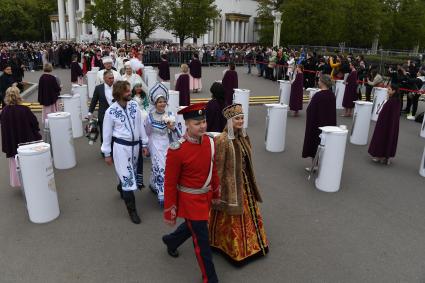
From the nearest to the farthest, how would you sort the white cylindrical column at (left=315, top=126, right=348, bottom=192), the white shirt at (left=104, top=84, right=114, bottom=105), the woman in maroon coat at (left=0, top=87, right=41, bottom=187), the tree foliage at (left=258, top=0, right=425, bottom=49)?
the woman in maroon coat at (left=0, top=87, right=41, bottom=187), the white cylindrical column at (left=315, top=126, right=348, bottom=192), the white shirt at (left=104, top=84, right=114, bottom=105), the tree foliage at (left=258, top=0, right=425, bottom=49)

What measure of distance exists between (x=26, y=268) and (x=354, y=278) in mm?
3744

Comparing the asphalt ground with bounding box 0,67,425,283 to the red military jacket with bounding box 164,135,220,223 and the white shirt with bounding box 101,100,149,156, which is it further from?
the white shirt with bounding box 101,100,149,156

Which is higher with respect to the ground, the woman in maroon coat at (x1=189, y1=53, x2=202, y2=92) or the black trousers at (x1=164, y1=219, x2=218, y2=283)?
the woman in maroon coat at (x1=189, y1=53, x2=202, y2=92)

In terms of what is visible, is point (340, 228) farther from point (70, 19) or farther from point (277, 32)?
point (70, 19)

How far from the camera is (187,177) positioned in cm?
359

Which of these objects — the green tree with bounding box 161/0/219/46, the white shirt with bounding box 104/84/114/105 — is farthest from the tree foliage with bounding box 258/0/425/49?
the white shirt with bounding box 104/84/114/105

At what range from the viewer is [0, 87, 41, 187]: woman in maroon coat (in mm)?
5891

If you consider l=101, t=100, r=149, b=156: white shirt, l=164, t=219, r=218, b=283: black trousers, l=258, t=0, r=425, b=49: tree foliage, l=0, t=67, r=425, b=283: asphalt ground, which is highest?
l=258, t=0, r=425, b=49: tree foliage

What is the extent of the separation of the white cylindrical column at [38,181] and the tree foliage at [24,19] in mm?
66004

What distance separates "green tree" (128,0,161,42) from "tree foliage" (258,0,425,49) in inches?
609

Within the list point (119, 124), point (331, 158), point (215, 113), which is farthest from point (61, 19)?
point (331, 158)

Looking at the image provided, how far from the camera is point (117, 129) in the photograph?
17.0ft

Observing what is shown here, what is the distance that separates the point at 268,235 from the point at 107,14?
41345 mm

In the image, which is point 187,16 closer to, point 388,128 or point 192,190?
point 388,128
